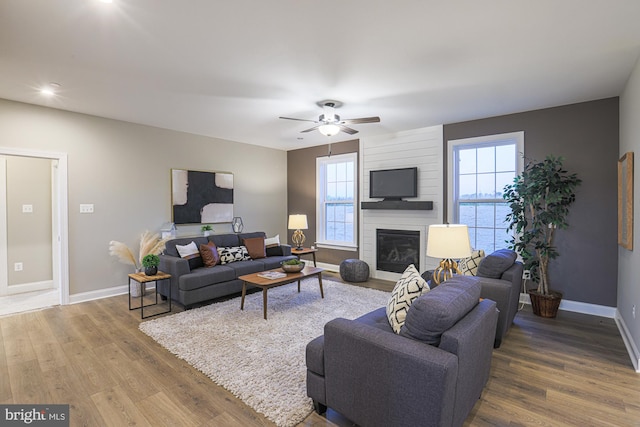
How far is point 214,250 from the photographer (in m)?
4.62

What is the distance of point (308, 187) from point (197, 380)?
4.89 metres

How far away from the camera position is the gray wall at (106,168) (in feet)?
13.2

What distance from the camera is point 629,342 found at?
2.93 meters

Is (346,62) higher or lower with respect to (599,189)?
higher

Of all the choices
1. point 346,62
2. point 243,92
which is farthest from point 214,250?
point 346,62

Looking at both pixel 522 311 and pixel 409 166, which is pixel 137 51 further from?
pixel 522 311

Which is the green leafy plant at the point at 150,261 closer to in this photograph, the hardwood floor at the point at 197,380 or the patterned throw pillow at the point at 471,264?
the hardwood floor at the point at 197,380

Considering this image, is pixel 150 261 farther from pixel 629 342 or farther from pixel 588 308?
pixel 588 308

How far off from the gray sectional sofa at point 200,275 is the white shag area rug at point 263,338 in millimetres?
180

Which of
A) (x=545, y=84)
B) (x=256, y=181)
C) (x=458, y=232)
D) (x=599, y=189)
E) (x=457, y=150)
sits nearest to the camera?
(x=458, y=232)

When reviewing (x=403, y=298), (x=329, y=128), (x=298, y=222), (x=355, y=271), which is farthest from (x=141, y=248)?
(x=403, y=298)

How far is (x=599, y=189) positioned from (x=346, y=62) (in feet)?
11.5

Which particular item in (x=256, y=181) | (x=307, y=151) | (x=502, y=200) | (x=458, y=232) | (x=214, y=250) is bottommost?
(x=214, y=250)

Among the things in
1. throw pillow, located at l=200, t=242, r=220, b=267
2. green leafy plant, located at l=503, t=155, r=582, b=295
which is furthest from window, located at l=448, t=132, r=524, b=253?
throw pillow, located at l=200, t=242, r=220, b=267
